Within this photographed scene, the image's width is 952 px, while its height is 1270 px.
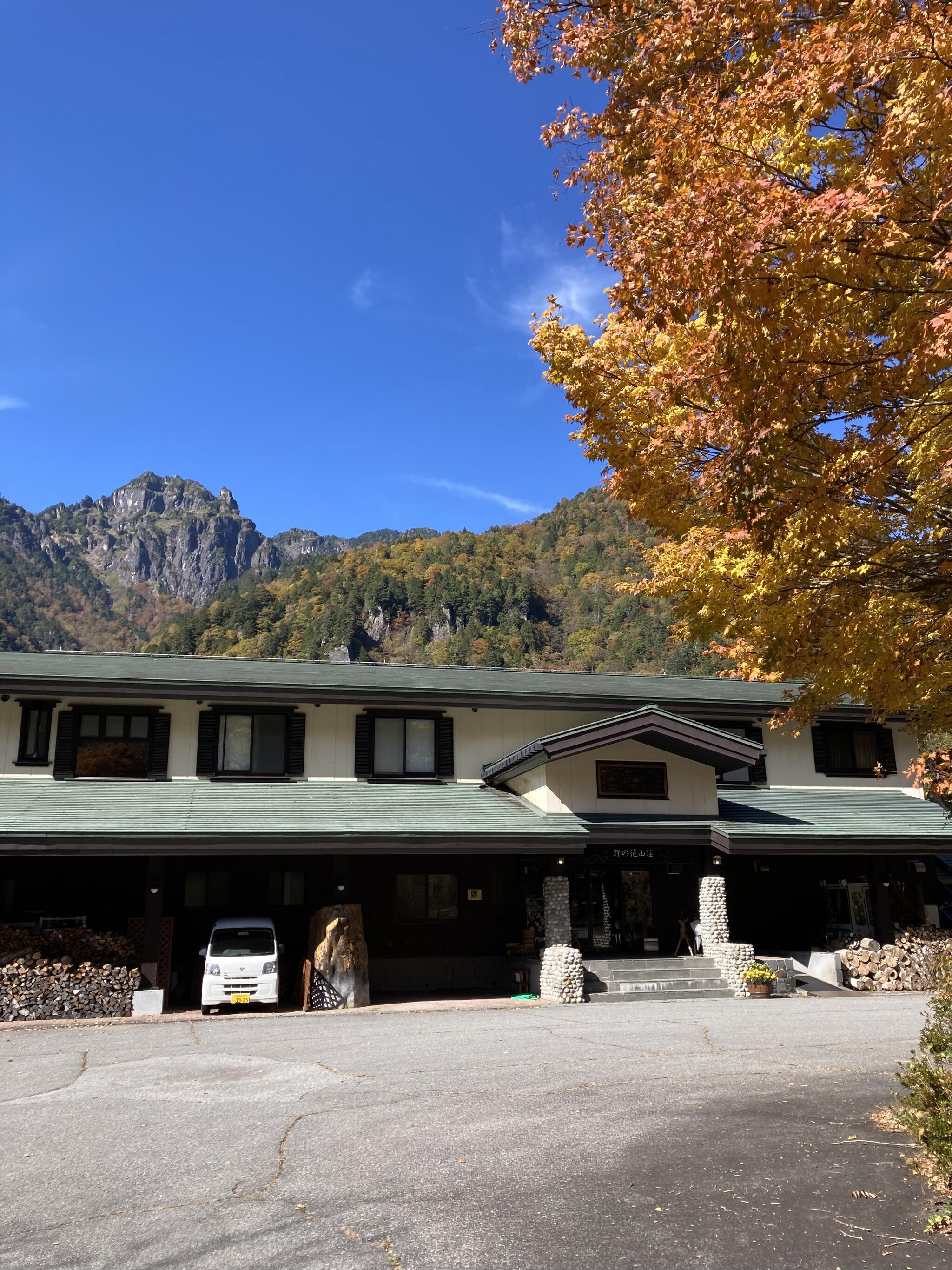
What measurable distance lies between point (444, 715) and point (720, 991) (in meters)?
8.77

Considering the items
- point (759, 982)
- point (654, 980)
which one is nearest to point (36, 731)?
point (654, 980)

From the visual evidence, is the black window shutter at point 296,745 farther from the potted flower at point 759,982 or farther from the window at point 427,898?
the potted flower at point 759,982

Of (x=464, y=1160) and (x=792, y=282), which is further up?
(x=792, y=282)

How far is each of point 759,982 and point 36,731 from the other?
16373mm

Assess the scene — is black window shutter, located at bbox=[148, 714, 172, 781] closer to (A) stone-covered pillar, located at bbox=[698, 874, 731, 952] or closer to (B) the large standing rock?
(B) the large standing rock

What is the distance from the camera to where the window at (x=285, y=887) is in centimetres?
2162

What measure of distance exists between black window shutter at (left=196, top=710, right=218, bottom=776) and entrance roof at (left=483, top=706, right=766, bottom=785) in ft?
21.7

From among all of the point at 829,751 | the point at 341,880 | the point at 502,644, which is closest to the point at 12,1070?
the point at 341,880

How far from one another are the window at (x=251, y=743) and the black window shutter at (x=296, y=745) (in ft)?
0.04

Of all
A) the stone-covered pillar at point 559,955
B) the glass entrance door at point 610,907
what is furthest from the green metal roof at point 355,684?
the stone-covered pillar at point 559,955

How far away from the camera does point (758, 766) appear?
84.2ft

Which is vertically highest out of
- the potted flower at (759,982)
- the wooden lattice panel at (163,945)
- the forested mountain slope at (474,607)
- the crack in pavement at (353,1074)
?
the forested mountain slope at (474,607)

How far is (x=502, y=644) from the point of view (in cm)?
9356

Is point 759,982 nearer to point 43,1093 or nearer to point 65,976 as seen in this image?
point 65,976
